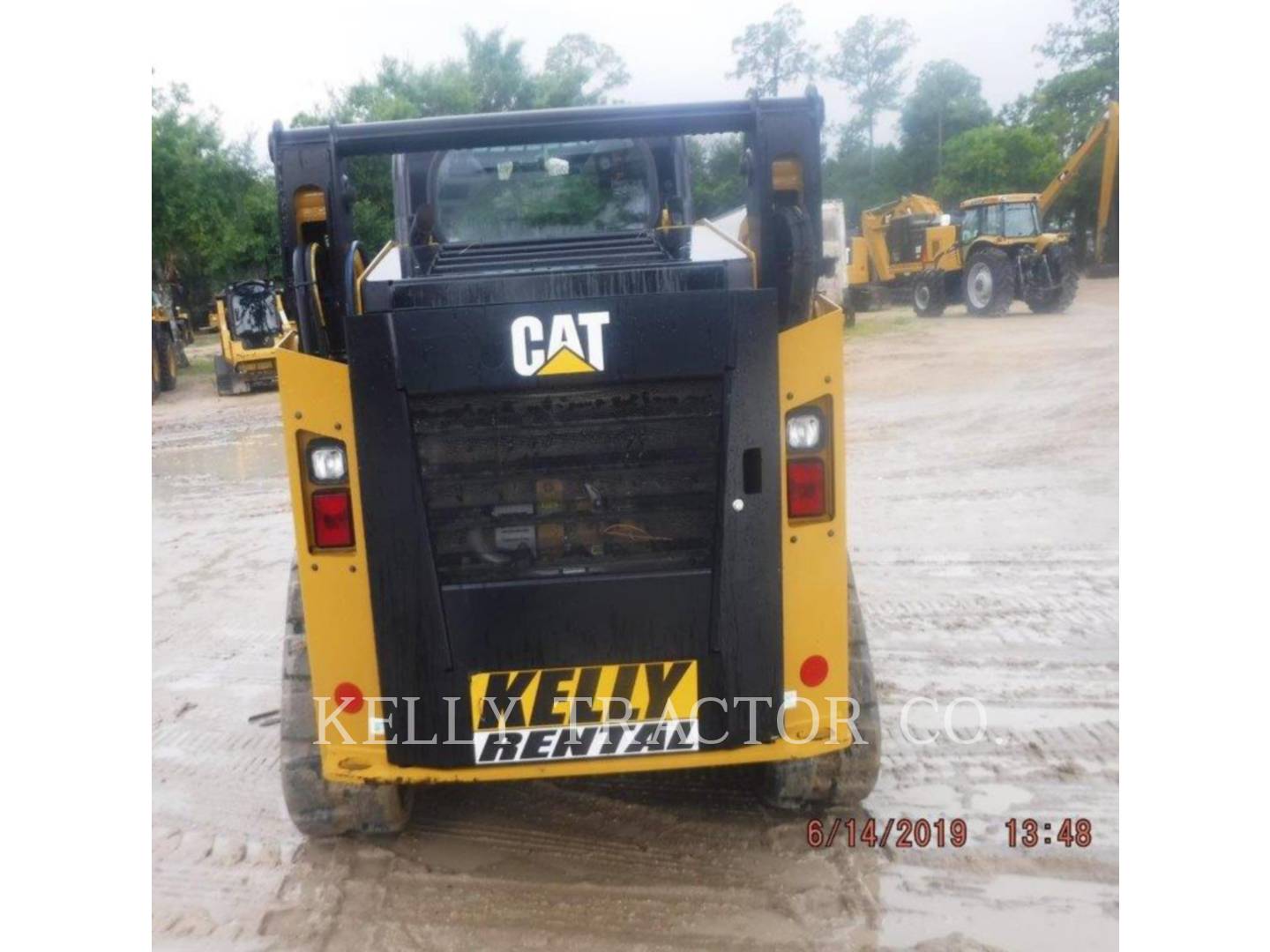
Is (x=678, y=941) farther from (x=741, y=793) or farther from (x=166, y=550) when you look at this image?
(x=166, y=550)

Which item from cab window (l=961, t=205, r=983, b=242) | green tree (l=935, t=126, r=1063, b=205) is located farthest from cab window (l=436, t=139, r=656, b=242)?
cab window (l=961, t=205, r=983, b=242)

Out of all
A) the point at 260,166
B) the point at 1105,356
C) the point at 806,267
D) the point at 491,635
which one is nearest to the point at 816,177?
the point at 806,267

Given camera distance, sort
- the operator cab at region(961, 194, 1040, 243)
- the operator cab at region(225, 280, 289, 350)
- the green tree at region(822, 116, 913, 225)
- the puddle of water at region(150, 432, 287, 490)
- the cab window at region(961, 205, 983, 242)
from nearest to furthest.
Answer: the puddle of water at region(150, 432, 287, 490) → the green tree at region(822, 116, 913, 225) → the operator cab at region(225, 280, 289, 350) → the operator cab at region(961, 194, 1040, 243) → the cab window at region(961, 205, 983, 242)

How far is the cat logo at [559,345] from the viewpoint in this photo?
2754 millimetres

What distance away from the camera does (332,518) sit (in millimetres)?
2908

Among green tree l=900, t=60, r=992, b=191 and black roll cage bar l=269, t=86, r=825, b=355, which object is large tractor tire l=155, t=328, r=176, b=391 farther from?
black roll cage bar l=269, t=86, r=825, b=355

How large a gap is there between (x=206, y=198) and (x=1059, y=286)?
10908 mm

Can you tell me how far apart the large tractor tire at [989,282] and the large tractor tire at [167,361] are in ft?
36.7

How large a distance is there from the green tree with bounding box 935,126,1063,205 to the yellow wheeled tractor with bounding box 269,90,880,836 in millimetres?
8884

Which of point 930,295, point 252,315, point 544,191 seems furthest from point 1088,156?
point 252,315

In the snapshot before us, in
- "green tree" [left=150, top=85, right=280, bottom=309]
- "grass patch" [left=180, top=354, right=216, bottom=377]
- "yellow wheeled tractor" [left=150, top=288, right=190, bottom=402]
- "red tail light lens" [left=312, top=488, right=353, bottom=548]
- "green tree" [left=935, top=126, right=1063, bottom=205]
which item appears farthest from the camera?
"grass patch" [left=180, top=354, right=216, bottom=377]

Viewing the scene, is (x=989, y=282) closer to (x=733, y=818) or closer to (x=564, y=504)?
(x=733, y=818)

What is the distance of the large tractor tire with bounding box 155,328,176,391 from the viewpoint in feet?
50.0

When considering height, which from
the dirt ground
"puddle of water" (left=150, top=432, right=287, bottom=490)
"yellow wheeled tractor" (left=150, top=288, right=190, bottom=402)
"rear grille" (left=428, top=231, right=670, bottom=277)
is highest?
"rear grille" (left=428, top=231, right=670, bottom=277)
